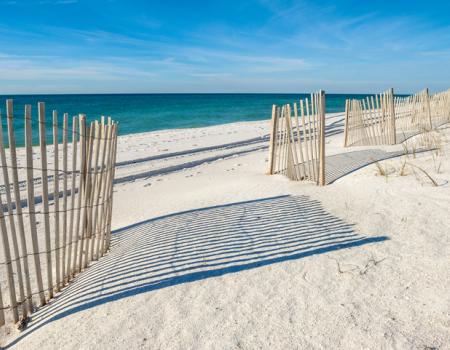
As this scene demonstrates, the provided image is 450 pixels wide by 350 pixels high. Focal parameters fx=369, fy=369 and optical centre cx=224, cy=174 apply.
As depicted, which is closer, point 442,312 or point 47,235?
point 442,312

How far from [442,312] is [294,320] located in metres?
0.95

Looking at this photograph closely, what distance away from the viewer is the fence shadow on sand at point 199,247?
2.83 meters

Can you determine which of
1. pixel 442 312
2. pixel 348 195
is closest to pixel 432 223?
pixel 348 195

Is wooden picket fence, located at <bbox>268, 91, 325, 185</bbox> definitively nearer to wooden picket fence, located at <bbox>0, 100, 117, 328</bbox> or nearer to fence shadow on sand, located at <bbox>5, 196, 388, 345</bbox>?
fence shadow on sand, located at <bbox>5, 196, 388, 345</bbox>

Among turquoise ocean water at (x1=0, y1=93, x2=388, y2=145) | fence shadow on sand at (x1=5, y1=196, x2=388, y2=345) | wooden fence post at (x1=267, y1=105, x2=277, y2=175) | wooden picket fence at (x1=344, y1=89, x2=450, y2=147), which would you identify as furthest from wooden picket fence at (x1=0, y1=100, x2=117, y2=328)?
wooden picket fence at (x1=344, y1=89, x2=450, y2=147)

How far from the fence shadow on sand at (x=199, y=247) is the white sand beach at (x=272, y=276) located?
13 millimetres

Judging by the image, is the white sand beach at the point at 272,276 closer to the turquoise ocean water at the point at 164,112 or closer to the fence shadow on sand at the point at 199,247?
the fence shadow on sand at the point at 199,247

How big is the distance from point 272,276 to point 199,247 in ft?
2.75

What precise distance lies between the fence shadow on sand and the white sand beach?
0.01 metres

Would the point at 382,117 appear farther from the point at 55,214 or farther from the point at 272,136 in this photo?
the point at 55,214

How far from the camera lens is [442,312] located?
236cm

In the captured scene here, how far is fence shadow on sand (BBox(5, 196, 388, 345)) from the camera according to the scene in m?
2.83

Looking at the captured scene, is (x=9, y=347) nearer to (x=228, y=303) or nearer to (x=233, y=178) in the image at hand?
(x=228, y=303)

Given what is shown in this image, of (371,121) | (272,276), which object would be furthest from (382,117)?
(272,276)
